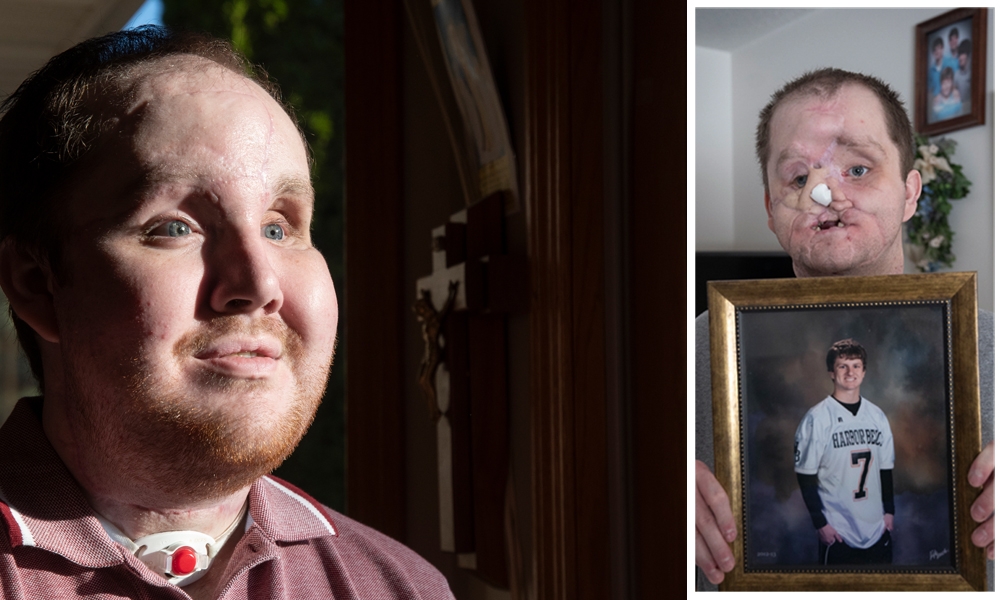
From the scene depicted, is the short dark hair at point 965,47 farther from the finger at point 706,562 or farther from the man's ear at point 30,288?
the man's ear at point 30,288

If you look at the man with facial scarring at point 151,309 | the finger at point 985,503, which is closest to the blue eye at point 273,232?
the man with facial scarring at point 151,309

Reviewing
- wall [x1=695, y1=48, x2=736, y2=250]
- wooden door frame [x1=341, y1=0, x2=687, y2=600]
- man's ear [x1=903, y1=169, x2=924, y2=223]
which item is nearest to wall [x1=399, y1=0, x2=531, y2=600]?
wooden door frame [x1=341, y1=0, x2=687, y2=600]

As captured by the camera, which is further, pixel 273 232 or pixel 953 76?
pixel 953 76

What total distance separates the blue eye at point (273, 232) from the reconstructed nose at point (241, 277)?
0.04 metres

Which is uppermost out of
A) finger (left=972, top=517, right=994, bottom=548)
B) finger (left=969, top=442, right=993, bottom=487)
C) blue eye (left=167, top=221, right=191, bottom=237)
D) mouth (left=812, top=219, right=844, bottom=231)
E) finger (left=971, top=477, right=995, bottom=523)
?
mouth (left=812, top=219, right=844, bottom=231)

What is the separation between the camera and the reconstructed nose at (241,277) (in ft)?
1.95

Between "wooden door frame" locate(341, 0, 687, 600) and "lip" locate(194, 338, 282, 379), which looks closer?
"lip" locate(194, 338, 282, 379)

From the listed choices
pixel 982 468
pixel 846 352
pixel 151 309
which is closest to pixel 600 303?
pixel 846 352

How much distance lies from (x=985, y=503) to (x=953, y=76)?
16.4 inches

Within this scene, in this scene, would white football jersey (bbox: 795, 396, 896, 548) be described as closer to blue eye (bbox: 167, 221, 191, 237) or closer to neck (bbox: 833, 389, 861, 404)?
neck (bbox: 833, 389, 861, 404)

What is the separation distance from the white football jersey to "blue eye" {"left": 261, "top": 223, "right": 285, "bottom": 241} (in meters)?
0.55

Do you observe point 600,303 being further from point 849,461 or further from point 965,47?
point 965,47

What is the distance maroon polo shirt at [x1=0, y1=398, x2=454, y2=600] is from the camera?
623mm

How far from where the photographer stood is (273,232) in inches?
26.1
